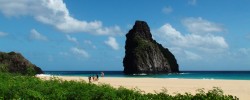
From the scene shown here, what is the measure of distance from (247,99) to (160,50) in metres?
173

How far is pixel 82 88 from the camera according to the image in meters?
15.7

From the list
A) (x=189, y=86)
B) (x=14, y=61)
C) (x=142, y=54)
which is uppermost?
(x=142, y=54)

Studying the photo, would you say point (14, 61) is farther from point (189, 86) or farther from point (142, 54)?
point (142, 54)

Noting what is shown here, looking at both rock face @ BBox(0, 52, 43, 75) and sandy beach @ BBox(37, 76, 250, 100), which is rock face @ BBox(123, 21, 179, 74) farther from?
sandy beach @ BBox(37, 76, 250, 100)

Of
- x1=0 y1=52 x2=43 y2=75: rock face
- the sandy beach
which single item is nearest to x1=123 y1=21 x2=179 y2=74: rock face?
x1=0 y1=52 x2=43 y2=75: rock face

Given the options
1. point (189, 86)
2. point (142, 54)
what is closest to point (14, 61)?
point (189, 86)

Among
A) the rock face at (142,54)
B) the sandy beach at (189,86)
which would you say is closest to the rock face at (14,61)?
the sandy beach at (189,86)

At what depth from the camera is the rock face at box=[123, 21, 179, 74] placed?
174 m

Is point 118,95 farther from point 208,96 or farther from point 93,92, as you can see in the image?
point 208,96

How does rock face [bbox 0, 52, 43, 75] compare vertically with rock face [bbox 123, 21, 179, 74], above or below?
below

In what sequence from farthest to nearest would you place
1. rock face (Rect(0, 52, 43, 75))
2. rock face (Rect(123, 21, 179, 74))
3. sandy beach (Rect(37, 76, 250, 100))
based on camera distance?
rock face (Rect(123, 21, 179, 74)) < rock face (Rect(0, 52, 43, 75)) < sandy beach (Rect(37, 76, 250, 100))

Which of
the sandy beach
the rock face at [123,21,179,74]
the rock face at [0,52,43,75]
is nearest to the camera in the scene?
the sandy beach

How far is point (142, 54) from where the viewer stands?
581ft

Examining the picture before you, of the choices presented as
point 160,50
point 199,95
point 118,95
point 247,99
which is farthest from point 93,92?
point 160,50
